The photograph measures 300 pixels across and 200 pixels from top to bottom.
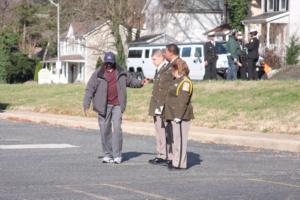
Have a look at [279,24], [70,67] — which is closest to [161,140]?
[279,24]

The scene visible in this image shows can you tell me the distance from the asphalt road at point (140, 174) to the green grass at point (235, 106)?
99.8 inches

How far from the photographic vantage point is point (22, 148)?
1587 cm

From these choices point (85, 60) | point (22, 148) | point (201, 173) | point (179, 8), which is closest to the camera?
point (201, 173)

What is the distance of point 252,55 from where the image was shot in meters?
25.3

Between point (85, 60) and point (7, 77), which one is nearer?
point (7, 77)

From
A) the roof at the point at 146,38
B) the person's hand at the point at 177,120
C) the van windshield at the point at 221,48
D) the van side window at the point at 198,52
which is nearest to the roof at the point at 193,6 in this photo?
the roof at the point at 146,38

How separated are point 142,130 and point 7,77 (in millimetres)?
50750

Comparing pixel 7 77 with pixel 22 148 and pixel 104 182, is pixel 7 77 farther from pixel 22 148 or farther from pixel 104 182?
pixel 104 182

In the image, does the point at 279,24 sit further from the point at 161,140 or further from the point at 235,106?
the point at 161,140

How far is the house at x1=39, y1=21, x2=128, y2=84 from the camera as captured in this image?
6719 centimetres

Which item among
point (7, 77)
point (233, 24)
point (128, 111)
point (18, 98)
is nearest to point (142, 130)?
point (128, 111)

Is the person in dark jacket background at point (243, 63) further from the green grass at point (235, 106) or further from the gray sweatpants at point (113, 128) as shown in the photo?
the gray sweatpants at point (113, 128)

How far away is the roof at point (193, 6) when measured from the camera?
209 ft

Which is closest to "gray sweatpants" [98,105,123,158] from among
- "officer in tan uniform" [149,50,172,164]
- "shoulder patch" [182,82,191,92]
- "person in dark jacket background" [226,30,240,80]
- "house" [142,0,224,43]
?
"officer in tan uniform" [149,50,172,164]
